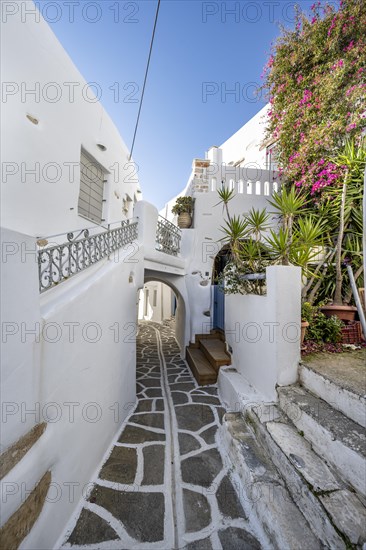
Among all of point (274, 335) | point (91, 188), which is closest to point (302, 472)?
point (274, 335)

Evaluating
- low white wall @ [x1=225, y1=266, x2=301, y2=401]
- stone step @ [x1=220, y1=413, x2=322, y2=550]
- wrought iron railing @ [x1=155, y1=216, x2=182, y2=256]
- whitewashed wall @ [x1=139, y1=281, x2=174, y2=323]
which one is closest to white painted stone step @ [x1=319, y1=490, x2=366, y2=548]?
stone step @ [x1=220, y1=413, x2=322, y2=550]

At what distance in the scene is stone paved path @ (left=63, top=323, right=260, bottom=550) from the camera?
88.2 inches

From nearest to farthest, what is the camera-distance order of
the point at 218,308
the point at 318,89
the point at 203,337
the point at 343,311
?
the point at 343,311 → the point at 318,89 → the point at 203,337 → the point at 218,308

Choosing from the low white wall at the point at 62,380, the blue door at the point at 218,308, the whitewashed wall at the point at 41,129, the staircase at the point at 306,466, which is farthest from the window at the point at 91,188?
the staircase at the point at 306,466

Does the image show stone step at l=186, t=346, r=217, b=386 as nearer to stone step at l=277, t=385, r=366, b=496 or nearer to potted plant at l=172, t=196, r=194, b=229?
stone step at l=277, t=385, r=366, b=496

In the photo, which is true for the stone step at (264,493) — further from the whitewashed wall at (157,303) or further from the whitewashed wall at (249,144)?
the whitewashed wall at (157,303)

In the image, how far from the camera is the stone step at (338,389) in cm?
225

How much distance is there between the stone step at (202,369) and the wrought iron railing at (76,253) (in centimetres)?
365

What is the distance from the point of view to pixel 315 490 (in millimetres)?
1957

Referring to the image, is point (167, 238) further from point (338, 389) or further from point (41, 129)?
point (338, 389)

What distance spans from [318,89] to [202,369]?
7.98m

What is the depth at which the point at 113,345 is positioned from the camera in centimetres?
377

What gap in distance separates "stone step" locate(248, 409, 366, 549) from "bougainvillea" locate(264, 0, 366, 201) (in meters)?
5.53

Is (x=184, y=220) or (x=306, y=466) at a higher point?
(x=184, y=220)
